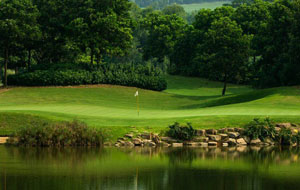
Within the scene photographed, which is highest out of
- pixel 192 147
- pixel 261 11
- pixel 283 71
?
pixel 261 11

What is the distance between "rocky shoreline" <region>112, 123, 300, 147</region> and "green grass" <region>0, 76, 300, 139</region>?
0.65 metres

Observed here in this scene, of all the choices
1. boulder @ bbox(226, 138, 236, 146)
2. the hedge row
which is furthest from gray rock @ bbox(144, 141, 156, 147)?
the hedge row

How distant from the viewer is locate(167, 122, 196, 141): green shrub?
32.2 metres

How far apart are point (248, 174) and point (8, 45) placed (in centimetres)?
4647

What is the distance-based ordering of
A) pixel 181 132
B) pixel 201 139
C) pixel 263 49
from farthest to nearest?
pixel 263 49 → pixel 201 139 → pixel 181 132

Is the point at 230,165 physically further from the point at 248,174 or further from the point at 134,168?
the point at 134,168

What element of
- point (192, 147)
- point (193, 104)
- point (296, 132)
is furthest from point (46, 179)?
point (193, 104)

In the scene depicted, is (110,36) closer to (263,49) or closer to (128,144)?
(263,49)

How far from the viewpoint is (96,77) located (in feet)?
214

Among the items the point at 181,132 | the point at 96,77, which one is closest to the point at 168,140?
the point at 181,132

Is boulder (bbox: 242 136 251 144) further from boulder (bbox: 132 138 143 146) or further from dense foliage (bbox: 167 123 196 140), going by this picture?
boulder (bbox: 132 138 143 146)

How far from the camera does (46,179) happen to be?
20266 mm

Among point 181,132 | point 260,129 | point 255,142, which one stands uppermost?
point 260,129

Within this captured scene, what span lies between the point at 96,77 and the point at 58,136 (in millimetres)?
34916
